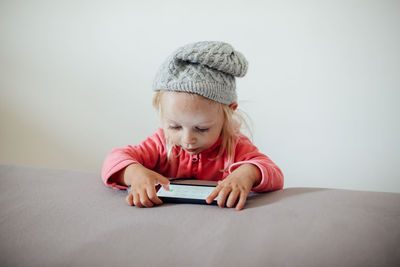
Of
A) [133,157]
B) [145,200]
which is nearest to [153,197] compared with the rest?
[145,200]

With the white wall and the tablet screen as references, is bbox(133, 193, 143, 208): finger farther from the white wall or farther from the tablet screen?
the white wall

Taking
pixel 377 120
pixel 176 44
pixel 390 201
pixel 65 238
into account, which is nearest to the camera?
pixel 65 238

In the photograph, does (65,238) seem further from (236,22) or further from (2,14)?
(2,14)

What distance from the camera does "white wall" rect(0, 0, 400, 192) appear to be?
1.18 metres

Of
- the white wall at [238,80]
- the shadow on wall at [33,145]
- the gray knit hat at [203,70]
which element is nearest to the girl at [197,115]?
the gray knit hat at [203,70]

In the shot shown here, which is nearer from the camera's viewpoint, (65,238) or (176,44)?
(65,238)

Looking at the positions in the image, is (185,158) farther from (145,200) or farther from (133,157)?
(145,200)

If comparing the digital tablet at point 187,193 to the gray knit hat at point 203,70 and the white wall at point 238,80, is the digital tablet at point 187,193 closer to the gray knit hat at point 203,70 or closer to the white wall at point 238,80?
the gray knit hat at point 203,70

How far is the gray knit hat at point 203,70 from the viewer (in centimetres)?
68

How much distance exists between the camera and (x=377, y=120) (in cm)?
121

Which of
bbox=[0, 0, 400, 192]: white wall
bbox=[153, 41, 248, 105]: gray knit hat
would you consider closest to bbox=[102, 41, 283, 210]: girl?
bbox=[153, 41, 248, 105]: gray knit hat

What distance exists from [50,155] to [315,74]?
1.43 meters

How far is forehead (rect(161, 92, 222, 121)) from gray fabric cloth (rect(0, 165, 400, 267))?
0.23 metres

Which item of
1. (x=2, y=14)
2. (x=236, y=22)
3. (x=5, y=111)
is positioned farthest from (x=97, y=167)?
(x=236, y=22)
